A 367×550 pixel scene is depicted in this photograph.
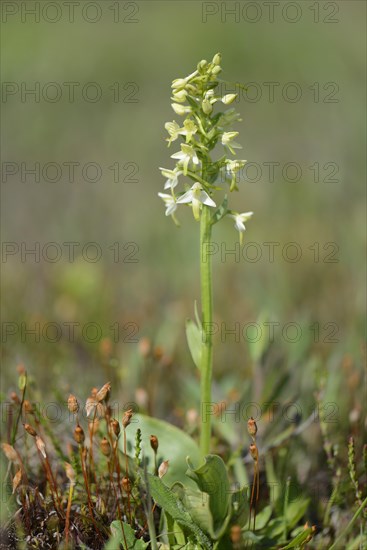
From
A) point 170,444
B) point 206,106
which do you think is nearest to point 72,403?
point 170,444

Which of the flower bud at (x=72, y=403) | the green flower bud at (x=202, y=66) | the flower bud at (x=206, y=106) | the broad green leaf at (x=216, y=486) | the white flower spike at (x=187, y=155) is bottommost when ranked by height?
the broad green leaf at (x=216, y=486)

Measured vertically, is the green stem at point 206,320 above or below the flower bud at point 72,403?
above

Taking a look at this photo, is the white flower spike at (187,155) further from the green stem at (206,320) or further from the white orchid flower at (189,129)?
the green stem at (206,320)

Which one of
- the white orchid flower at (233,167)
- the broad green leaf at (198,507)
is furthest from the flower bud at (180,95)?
the broad green leaf at (198,507)

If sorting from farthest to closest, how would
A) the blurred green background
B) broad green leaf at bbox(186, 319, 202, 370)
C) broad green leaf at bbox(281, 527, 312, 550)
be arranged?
1. the blurred green background
2. broad green leaf at bbox(186, 319, 202, 370)
3. broad green leaf at bbox(281, 527, 312, 550)

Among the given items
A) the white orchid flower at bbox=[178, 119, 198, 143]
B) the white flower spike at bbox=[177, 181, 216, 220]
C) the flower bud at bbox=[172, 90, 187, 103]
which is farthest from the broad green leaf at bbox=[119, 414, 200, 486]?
the flower bud at bbox=[172, 90, 187, 103]

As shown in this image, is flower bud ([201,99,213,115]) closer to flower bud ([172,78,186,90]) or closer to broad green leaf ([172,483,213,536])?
flower bud ([172,78,186,90])
